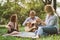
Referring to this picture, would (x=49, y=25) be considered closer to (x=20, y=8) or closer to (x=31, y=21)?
(x=31, y=21)

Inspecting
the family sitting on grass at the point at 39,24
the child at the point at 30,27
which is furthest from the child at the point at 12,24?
the child at the point at 30,27

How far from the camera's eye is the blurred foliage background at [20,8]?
2617 mm

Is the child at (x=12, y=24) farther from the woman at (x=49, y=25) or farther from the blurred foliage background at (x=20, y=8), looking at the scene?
the woman at (x=49, y=25)

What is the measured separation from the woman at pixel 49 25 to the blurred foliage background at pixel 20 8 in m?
0.07

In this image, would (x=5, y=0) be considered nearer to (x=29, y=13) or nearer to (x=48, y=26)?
(x=29, y=13)

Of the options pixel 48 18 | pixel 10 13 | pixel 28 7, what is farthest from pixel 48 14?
Answer: pixel 10 13

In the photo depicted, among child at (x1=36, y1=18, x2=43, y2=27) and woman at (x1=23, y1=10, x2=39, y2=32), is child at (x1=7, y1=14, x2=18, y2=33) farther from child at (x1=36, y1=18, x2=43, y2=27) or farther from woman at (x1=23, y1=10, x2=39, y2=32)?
child at (x1=36, y1=18, x2=43, y2=27)

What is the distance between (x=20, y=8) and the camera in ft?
8.60

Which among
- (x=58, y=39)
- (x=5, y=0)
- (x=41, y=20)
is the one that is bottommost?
(x=58, y=39)

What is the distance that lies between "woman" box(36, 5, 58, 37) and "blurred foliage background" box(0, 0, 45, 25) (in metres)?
0.07

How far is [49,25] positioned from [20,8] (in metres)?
0.32

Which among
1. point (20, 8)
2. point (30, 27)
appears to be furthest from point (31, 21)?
point (20, 8)

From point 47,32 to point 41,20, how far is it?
13 cm

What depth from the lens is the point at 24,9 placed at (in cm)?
262
